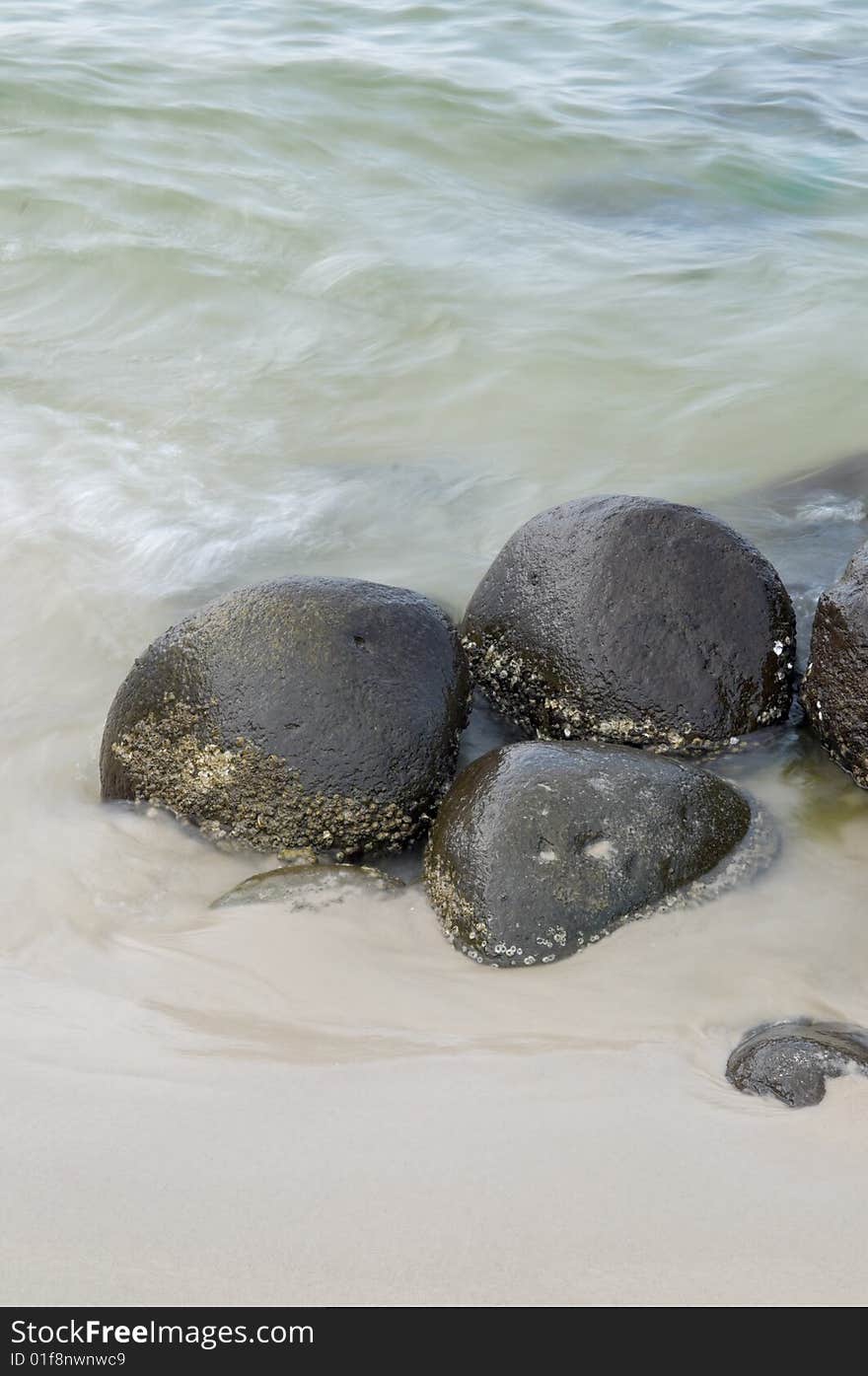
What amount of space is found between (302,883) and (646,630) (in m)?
1.30

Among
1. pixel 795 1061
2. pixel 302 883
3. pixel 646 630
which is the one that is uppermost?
pixel 646 630

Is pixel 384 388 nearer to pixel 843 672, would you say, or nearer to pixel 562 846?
pixel 843 672

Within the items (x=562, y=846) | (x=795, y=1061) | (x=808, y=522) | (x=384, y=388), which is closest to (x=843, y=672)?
(x=562, y=846)

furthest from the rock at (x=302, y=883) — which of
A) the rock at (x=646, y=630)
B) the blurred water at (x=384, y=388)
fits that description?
the rock at (x=646, y=630)

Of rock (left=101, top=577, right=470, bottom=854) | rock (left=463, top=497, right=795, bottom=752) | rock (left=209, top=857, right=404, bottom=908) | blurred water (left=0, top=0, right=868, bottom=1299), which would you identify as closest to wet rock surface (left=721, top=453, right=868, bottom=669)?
blurred water (left=0, top=0, right=868, bottom=1299)

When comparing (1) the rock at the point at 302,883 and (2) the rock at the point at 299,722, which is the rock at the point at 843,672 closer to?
(2) the rock at the point at 299,722

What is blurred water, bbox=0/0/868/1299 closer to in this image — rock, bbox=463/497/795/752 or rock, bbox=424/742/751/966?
rock, bbox=424/742/751/966

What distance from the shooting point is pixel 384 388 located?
7.14 meters

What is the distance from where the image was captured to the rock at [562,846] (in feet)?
9.92

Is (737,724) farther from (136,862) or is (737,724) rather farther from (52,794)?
(52,794)

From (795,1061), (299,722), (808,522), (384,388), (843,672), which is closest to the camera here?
(795,1061)

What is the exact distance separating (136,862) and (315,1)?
14525mm

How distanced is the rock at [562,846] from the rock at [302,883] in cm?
15

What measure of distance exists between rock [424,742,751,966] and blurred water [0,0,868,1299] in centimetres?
10
